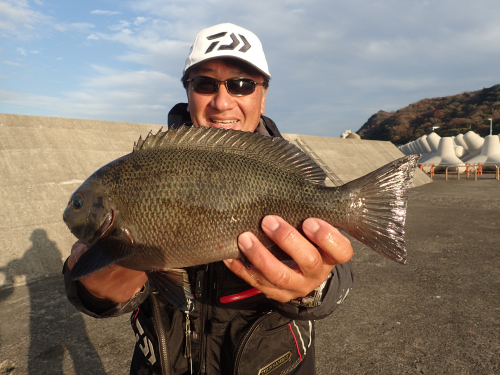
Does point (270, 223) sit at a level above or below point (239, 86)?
below

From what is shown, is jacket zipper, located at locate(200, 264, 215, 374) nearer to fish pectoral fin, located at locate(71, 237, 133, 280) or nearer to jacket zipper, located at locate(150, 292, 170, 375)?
jacket zipper, located at locate(150, 292, 170, 375)

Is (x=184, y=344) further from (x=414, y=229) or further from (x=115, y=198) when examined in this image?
(x=414, y=229)

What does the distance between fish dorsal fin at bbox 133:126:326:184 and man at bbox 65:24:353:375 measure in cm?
41

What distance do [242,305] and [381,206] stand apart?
3.32 feet

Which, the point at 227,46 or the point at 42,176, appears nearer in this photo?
the point at 227,46

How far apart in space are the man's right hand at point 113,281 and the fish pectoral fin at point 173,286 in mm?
147

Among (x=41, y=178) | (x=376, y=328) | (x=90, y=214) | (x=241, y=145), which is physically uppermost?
(x=241, y=145)

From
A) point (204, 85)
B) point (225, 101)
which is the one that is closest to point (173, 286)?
point (225, 101)

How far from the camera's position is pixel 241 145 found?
1976 mm

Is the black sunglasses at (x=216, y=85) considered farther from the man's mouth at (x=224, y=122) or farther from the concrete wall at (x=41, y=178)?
the concrete wall at (x=41, y=178)

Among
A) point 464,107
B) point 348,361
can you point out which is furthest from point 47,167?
point 464,107

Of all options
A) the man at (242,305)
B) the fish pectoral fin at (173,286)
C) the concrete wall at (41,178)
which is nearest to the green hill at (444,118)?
the concrete wall at (41,178)

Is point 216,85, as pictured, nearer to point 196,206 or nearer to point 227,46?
A: point 227,46

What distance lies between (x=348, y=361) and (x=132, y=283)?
2428 mm
